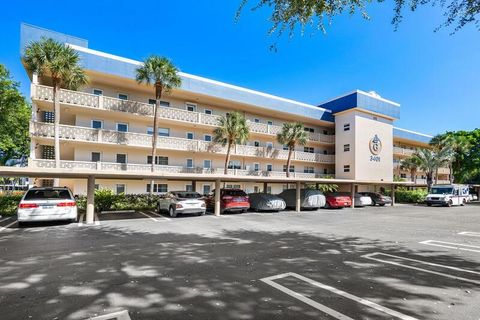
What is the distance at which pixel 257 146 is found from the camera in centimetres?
2972

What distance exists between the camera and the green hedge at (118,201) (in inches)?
707

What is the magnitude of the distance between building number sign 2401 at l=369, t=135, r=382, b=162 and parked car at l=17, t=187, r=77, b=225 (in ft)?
106

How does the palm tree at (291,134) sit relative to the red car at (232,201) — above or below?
above

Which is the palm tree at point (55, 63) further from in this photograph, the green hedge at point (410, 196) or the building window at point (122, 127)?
the green hedge at point (410, 196)

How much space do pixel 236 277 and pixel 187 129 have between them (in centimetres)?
2214

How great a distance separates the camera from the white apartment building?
2058cm

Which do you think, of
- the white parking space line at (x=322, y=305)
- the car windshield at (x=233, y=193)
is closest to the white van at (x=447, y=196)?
the car windshield at (x=233, y=193)

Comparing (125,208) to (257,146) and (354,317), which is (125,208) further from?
(354,317)

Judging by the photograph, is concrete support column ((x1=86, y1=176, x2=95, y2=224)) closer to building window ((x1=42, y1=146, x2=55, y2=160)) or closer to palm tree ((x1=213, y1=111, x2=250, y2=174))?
building window ((x1=42, y1=146, x2=55, y2=160))

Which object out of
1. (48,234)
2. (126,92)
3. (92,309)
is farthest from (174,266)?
(126,92)

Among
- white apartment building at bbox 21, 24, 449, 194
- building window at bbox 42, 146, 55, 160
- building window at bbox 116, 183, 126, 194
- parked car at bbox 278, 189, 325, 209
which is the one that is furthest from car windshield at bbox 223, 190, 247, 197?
building window at bbox 42, 146, 55, 160

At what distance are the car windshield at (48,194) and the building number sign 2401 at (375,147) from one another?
32419 millimetres

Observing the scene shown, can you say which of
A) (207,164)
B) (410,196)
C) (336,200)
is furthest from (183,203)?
(410,196)

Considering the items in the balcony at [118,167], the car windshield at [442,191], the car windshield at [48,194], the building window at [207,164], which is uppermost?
the building window at [207,164]
